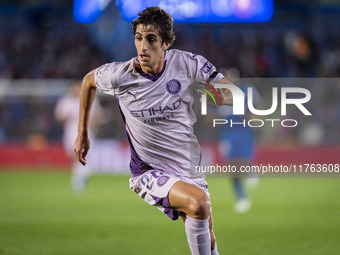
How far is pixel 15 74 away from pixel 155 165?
43.6 feet

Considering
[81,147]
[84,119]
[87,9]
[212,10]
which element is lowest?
[81,147]

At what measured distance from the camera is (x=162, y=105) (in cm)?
408

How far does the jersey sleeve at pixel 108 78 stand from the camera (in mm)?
4148

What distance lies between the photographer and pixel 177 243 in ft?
18.3

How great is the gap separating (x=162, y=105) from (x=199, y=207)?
811mm

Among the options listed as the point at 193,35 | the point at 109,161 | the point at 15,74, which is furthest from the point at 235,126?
the point at 15,74

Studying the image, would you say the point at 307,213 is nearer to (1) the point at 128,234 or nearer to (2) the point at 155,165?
(1) the point at 128,234

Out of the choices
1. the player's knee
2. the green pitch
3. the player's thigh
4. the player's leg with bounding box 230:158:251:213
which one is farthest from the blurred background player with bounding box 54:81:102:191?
the player's knee

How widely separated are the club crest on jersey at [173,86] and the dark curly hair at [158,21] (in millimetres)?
285

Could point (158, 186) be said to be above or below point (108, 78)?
below

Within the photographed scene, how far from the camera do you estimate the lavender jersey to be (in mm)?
4094

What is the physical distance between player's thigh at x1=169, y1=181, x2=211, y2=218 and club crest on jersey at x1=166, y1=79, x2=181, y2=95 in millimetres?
676

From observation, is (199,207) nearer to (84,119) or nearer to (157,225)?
(84,119)

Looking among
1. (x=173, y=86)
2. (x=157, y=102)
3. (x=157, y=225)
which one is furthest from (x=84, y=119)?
(x=157, y=225)
